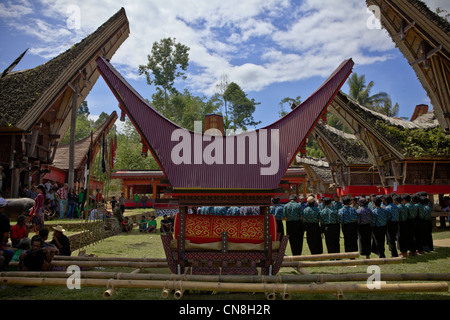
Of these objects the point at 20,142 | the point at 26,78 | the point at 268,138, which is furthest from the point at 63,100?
the point at 268,138

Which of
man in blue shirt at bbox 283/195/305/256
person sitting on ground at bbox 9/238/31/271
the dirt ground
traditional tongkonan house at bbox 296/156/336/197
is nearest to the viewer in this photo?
person sitting on ground at bbox 9/238/31/271

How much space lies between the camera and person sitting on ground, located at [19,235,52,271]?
6.28 m

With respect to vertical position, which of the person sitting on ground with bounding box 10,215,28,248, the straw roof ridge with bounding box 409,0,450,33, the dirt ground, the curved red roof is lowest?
the dirt ground

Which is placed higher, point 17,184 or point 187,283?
point 17,184

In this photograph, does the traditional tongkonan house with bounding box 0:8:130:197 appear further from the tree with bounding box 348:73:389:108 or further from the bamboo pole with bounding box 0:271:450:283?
the tree with bounding box 348:73:389:108

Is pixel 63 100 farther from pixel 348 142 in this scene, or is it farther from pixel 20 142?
pixel 348 142

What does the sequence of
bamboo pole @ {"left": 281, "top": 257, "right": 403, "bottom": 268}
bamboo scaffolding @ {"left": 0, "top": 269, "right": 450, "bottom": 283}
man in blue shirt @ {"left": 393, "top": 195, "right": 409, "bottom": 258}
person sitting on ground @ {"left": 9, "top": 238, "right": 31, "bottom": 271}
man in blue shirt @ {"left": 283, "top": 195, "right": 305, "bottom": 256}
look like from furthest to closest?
man in blue shirt @ {"left": 393, "top": 195, "right": 409, "bottom": 258}
man in blue shirt @ {"left": 283, "top": 195, "right": 305, "bottom": 256}
person sitting on ground @ {"left": 9, "top": 238, "right": 31, "bottom": 271}
bamboo pole @ {"left": 281, "top": 257, "right": 403, "bottom": 268}
bamboo scaffolding @ {"left": 0, "top": 269, "right": 450, "bottom": 283}

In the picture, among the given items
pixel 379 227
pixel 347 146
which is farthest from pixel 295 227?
pixel 347 146

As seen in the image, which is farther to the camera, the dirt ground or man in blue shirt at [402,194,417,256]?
the dirt ground

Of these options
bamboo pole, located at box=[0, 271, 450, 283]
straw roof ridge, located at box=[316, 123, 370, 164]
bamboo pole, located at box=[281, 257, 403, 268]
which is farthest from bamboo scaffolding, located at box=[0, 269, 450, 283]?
straw roof ridge, located at box=[316, 123, 370, 164]

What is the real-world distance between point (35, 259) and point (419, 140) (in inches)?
623

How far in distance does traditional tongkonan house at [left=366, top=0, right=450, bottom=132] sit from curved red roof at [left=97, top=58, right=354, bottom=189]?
5.53m
